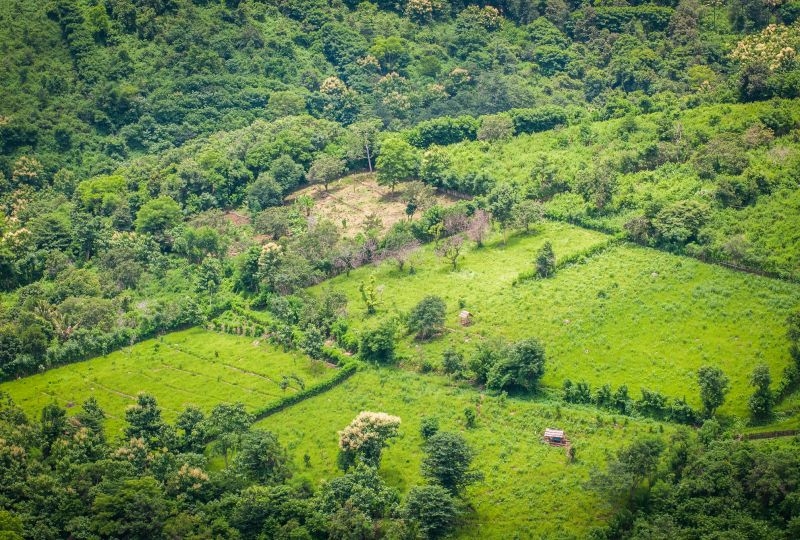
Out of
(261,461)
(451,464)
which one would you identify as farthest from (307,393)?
(451,464)

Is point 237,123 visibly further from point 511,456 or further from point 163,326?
point 511,456

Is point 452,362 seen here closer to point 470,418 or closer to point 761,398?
point 470,418

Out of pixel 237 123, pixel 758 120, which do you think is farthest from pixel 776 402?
A: pixel 237 123

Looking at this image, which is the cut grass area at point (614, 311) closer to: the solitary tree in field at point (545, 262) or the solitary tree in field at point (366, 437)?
the solitary tree in field at point (545, 262)

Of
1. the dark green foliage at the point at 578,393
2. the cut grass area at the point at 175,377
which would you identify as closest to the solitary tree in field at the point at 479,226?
the cut grass area at the point at 175,377

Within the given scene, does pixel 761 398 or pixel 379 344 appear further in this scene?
pixel 379 344

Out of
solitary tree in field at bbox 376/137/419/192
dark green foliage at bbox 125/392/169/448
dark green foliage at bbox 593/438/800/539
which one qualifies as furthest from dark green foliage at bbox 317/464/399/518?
solitary tree in field at bbox 376/137/419/192
